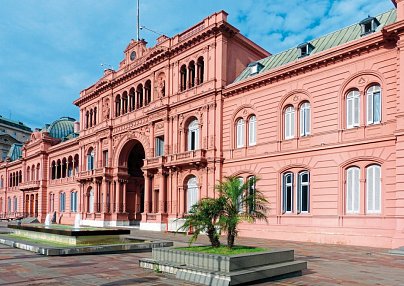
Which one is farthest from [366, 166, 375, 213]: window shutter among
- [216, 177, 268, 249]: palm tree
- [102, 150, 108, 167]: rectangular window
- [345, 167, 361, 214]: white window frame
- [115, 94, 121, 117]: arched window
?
[102, 150, 108, 167]: rectangular window

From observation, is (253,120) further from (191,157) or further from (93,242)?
(93,242)

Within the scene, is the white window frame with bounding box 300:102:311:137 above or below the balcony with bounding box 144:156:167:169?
above

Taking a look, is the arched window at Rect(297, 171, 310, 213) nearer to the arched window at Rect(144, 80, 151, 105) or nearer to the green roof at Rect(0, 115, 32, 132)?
the arched window at Rect(144, 80, 151, 105)

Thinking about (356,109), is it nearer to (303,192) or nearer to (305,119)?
(305,119)

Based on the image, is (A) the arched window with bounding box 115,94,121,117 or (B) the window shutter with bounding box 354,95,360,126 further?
(A) the arched window with bounding box 115,94,121,117

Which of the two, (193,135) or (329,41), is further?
(193,135)

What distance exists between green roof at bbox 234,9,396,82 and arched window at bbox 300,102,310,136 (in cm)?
364

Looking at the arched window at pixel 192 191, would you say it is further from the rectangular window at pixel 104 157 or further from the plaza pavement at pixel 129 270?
the plaza pavement at pixel 129 270

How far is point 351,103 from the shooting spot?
81.1 ft

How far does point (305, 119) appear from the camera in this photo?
27500 mm

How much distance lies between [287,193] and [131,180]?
78.6 ft

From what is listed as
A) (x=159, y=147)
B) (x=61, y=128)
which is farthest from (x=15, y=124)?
(x=159, y=147)

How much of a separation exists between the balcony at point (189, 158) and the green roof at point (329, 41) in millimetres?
6954

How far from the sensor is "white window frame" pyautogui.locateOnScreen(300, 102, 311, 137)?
27281 millimetres
